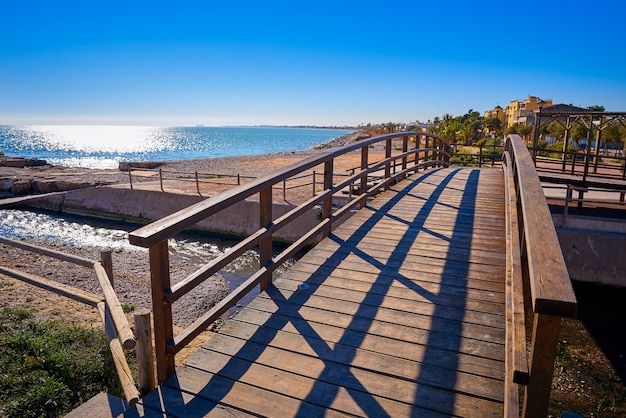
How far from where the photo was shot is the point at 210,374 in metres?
2.64

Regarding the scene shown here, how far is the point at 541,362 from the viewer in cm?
155

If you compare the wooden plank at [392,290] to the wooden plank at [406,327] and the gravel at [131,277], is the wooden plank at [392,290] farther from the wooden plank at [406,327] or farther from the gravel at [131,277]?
the gravel at [131,277]

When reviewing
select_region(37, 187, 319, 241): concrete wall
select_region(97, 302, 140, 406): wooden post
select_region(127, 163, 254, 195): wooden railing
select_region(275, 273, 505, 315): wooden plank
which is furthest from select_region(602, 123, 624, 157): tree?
select_region(97, 302, 140, 406): wooden post

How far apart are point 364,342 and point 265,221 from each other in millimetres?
1372

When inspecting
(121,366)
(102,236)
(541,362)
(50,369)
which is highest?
(541,362)

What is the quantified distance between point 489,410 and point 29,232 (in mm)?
18025

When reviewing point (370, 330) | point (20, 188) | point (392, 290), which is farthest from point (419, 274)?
point (20, 188)

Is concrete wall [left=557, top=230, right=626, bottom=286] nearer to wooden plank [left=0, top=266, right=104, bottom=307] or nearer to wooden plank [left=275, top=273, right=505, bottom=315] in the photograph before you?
wooden plank [left=275, top=273, right=505, bottom=315]

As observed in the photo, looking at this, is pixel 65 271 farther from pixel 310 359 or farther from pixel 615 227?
pixel 615 227

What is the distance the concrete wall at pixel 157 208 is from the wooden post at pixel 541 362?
12.6m

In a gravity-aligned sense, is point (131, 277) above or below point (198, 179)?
below

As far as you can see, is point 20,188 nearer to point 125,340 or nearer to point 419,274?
point 125,340

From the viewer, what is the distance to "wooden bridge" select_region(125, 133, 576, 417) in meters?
2.04

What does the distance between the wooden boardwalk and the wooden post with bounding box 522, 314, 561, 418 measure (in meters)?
0.69
